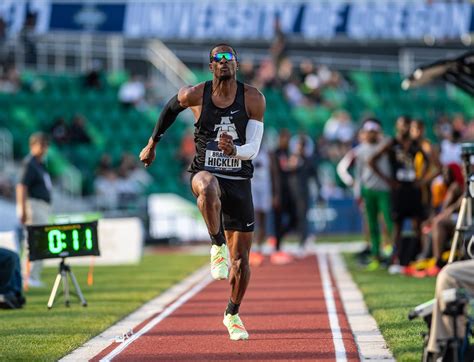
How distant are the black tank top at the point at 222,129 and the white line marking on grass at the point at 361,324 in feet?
5.68

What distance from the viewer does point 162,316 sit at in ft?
41.8

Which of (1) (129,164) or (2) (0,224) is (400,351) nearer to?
(2) (0,224)

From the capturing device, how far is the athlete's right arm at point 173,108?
1034cm

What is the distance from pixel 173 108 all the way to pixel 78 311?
373cm

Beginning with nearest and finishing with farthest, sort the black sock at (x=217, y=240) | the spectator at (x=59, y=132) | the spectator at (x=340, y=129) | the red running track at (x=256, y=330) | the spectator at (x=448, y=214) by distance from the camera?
the red running track at (x=256, y=330) < the black sock at (x=217, y=240) < the spectator at (x=448, y=214) < the spectator at (x=59, y=132) < the spectator at (x=340, y=129)

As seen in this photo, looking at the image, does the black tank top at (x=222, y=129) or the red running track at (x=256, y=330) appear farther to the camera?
the black tank top at (x=222, y=129)

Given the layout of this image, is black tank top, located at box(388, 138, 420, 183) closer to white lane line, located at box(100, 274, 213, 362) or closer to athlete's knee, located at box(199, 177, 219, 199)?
white lane line, located at box(100, 274, 213, 362)

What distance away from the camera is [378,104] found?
3594cm

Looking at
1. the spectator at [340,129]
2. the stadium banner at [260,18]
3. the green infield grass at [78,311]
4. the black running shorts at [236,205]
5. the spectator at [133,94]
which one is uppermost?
the stadium banner at [260,18]

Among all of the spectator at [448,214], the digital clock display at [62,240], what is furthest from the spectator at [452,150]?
the digital clock display at [62,240]

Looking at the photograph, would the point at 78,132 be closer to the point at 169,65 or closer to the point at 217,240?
Answer: the point at 169,65

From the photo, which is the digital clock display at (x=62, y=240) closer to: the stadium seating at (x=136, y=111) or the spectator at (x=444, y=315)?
the spectator at (x=444, y=315)

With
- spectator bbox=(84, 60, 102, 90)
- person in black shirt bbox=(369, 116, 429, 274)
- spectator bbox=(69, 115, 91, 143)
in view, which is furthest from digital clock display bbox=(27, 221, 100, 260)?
spectator bbox=(84, 60, 102, 90)

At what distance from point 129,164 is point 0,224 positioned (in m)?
8.79
